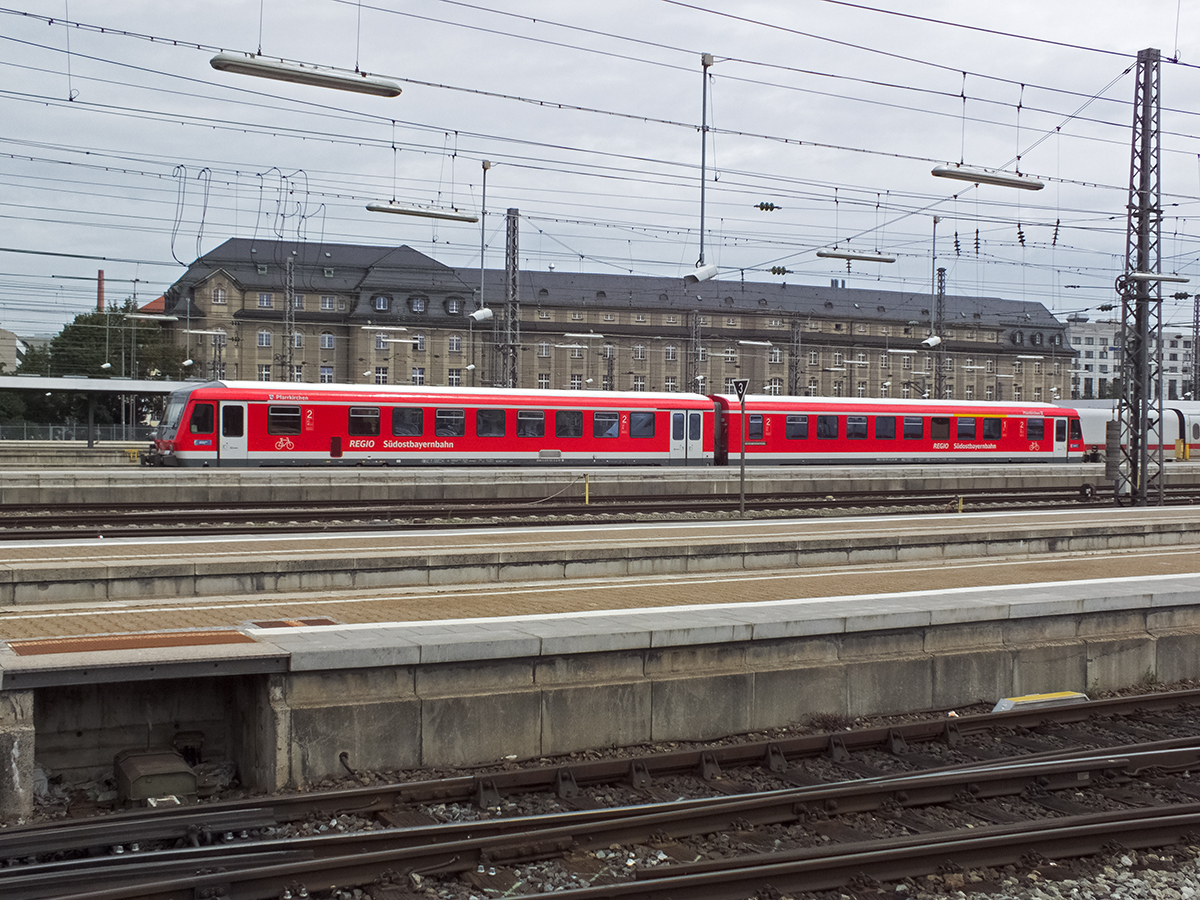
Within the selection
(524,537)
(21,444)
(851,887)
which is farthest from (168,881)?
(21,444)

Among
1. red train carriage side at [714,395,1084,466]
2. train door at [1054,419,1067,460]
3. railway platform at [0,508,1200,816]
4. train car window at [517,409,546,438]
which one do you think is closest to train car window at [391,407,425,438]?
train car window at [517,409,546,438]

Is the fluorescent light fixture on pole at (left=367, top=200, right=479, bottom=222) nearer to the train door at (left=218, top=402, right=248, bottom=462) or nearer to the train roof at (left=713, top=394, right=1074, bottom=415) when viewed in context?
the train door at (left=218, top=402, right=248, bottom=462)

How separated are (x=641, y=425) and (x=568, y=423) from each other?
8.75ft

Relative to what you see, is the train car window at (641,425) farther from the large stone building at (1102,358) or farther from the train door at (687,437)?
the large stone building at (1102,358)

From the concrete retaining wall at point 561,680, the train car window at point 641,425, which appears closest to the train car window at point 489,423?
the train car window at point 641,425

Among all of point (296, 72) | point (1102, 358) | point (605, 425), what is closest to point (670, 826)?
point (296, 72)

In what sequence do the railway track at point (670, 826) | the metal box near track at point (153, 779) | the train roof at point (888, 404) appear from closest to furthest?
the railway track at point (670, 826)
the metal box near track at point (153, 779)
the train roof at point (888, 404)

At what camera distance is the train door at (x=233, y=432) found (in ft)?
96.3

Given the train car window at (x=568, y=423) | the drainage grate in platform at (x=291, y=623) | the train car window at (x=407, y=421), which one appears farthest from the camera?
the train car window at (x=568, y=423)

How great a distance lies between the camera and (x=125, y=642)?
8.51 meters

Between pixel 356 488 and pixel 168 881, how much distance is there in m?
21.5

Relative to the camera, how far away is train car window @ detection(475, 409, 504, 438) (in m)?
32.7

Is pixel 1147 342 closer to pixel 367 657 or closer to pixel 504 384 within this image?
pixel 504 384

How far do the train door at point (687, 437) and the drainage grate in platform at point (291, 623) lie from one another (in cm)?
2606
